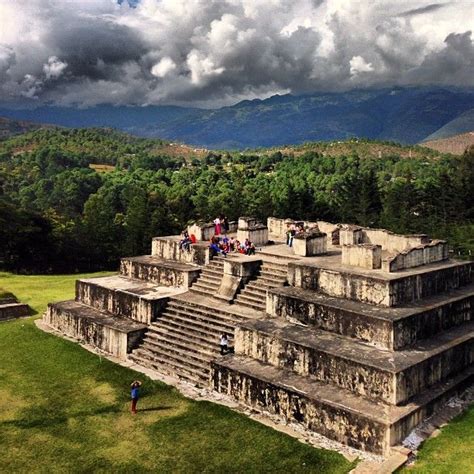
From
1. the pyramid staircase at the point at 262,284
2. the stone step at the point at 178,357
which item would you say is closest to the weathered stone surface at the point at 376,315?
the pyramid staircase at the point at 262,284

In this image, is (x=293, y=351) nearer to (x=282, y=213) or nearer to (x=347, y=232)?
(x=347, y=232)

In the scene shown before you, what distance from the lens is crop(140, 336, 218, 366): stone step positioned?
13312mm

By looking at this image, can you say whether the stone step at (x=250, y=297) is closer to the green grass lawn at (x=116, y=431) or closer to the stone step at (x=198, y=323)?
the stone step at (x=198, y=323)

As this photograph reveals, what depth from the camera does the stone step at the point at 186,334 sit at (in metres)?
13.7

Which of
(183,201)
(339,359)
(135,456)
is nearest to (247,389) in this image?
(339,359)

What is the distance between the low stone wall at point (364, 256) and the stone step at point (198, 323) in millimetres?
3599

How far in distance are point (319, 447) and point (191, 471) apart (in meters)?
2.47

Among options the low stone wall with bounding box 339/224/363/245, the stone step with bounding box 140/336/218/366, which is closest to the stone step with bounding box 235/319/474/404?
the stone step with bounding box 140/336/218/366

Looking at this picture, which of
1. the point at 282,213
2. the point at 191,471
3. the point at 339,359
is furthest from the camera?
the point at 282,213

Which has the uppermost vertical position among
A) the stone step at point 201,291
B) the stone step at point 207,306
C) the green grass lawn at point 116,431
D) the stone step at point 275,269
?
the stone step at point 275,269

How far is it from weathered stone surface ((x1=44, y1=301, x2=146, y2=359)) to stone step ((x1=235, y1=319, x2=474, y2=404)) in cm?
344

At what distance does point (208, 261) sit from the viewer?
16969 millimetres

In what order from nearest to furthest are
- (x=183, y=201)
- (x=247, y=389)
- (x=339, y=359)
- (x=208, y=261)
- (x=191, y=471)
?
1. (x=191, y=471)
2. (x=339, y=359)
3. (x=247, y=389)
4. (x=208, y=261)
5. (x=183, y=201)

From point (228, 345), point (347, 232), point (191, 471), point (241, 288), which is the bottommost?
point (191, 471)
